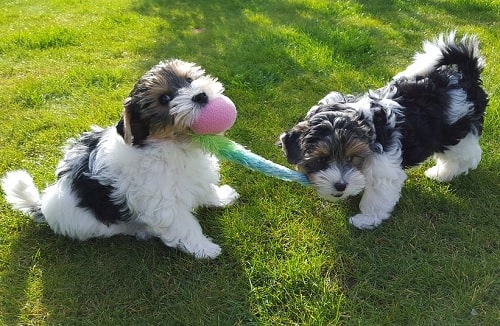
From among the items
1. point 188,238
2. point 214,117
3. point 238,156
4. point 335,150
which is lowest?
point 188,238

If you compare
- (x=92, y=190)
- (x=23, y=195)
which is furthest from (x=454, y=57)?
(x=23, y=195)

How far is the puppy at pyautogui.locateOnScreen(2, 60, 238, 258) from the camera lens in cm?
334

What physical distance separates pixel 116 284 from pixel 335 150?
7.07 ft

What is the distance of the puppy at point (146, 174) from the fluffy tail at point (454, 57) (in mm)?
2161

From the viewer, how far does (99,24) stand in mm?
9594

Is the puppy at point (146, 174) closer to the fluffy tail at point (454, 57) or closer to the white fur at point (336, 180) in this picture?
the white fur at point (336, 180)

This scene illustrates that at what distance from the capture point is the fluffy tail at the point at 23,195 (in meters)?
4.11

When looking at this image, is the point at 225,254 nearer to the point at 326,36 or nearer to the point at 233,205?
the point at 233,205

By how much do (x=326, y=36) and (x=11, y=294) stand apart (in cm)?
658

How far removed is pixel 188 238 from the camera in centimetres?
384

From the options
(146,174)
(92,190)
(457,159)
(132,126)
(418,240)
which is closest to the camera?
(132,126)

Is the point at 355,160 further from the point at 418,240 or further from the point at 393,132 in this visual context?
the point at 418,240

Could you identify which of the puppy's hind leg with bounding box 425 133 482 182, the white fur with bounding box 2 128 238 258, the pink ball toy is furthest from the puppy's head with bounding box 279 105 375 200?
the puppy's hind leg with bounding box 425 133 482 182

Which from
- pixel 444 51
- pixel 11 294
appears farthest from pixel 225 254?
pixel 444 51
